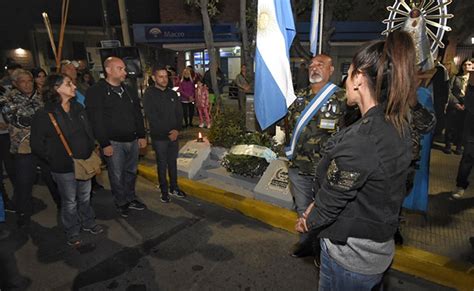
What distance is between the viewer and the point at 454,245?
Result: 3496 millimetres

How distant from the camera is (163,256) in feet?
12.1

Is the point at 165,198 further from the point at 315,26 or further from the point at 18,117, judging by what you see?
the point at 315,26

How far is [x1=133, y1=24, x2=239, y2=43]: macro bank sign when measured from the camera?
17.4m

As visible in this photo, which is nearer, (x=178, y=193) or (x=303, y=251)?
(x=303, y=251)

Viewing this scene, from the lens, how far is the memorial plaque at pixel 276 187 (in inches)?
177

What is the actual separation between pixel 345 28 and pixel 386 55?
17467mm

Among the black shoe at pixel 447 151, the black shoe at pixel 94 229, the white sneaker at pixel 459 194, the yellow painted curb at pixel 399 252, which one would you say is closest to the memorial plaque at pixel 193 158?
the yellow painted curb at pixel 399 252

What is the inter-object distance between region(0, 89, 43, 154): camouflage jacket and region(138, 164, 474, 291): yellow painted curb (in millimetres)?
2421

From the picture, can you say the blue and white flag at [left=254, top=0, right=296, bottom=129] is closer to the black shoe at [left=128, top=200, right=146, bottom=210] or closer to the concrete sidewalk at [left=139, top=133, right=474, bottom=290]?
the concrete sidewalk at [left=139, top=133, right=474, bottom=290]

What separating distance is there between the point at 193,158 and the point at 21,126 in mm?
2764

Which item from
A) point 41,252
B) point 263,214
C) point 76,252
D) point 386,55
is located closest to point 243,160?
point 263,214

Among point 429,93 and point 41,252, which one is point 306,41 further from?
point 41,252

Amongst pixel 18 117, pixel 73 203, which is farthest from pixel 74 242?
pixel 18 117

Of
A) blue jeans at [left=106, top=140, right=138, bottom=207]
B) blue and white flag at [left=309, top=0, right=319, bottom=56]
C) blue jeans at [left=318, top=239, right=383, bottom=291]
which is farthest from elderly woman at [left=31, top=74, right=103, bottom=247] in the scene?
blue jeans at [left=318, top=239, right=383, bottom=291]
